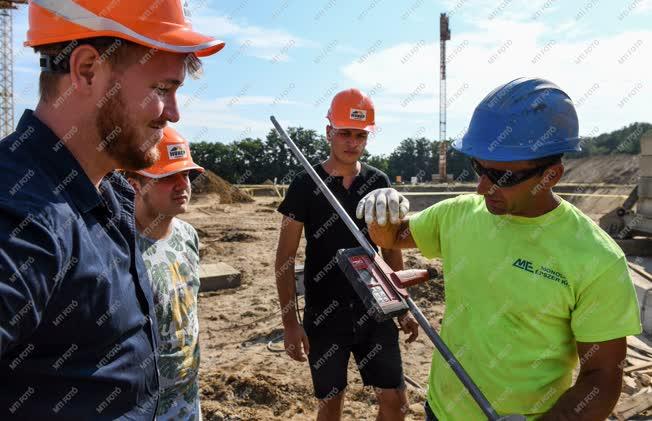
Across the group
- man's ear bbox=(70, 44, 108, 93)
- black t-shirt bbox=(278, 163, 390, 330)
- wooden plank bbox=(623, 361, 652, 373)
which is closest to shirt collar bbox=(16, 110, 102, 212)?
man's ear bbox=(70, 44, 108, 93)

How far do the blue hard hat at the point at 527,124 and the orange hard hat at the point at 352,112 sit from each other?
1.56 m

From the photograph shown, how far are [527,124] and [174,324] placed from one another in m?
1.89

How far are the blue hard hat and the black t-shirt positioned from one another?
1.39 metres

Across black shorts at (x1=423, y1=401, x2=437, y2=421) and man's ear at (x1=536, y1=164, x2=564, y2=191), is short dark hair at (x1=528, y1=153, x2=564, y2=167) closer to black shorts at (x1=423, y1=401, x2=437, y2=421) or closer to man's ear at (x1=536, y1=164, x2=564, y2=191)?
man's ear at (x1=536, y1=164, x2=564, y2=191)

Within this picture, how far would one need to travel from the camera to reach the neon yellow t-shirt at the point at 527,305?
1.83 m

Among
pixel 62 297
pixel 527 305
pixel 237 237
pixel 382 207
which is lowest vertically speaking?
pixel 237 237

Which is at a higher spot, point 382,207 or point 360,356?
point 382,207

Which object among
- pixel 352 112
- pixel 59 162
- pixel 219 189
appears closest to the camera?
Result: pixel 59 162

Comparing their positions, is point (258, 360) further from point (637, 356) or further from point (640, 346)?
point (640, 346)

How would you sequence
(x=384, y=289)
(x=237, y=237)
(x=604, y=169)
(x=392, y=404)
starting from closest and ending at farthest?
(x=384, y=289)
(x=392, y=404)
(x=237, y=237)
(x=604, y=169)

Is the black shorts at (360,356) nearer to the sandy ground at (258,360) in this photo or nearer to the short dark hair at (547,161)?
the sandy ground at (258,360)

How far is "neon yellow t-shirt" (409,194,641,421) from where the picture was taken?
183 cm

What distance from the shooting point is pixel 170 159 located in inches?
106

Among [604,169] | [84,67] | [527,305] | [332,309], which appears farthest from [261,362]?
[604,169]
